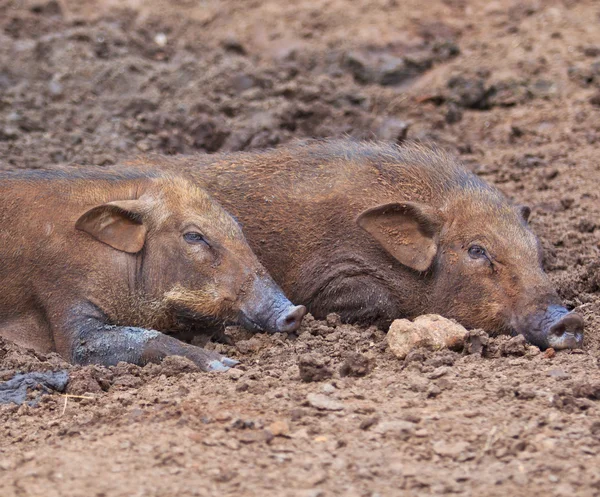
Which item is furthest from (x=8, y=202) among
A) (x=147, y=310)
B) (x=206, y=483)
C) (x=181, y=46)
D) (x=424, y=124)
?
(x=181, y=46)

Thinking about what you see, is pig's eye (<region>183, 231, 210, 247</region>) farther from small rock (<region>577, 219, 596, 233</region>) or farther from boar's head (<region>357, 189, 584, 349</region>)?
small rock (<region>577, 219, 596, 233</region>)

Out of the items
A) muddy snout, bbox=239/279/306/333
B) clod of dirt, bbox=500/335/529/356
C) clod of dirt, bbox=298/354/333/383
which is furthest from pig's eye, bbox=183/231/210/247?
clod of dirt, bbox=500/335/529/356

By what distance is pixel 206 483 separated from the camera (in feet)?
14.5

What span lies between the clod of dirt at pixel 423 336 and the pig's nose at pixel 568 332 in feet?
1.76

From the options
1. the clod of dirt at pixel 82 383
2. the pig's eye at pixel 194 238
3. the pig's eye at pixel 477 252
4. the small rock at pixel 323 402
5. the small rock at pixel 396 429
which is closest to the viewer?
the small rock at pixel 396 429

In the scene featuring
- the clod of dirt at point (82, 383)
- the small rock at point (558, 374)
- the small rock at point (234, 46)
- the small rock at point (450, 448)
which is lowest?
the clod of dirt at point (82, 383)

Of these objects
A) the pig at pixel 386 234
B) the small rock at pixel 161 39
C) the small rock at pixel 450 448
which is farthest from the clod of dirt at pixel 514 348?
the small rock at pixel 161 39

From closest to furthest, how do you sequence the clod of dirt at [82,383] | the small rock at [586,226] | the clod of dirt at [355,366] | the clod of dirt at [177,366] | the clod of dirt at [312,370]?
the clod of dirt at [312,370]
the clod of dirt at [355,366]
the clod of dirt at [82,383]
the clod of dirt at [177,366]
the small rock at [586,226]

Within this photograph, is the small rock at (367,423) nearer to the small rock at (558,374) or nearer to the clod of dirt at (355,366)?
the clod of dirt at (355,366)

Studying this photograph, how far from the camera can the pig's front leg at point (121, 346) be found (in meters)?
6.35

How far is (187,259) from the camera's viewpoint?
6.90 metres

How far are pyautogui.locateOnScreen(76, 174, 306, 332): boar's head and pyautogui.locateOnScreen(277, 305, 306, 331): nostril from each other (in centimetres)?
10

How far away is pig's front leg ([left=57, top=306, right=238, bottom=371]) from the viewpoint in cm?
635

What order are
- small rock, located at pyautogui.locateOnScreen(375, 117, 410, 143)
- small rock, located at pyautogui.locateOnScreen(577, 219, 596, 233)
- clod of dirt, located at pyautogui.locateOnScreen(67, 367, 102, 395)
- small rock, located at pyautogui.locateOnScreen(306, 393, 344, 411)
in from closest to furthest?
small rock, located at pyautogui.locateOnScreen(306, 393, 344, 411)
clod of dirt, located at pyautogui.locateOnScreen(67, 367, 102, 395)
small rock, located at pyautogui.locateOnScreen(577, 219, 596, 233)
small rock, located at pyautogui.locateOnScreen(375, 117, 410, 143)
